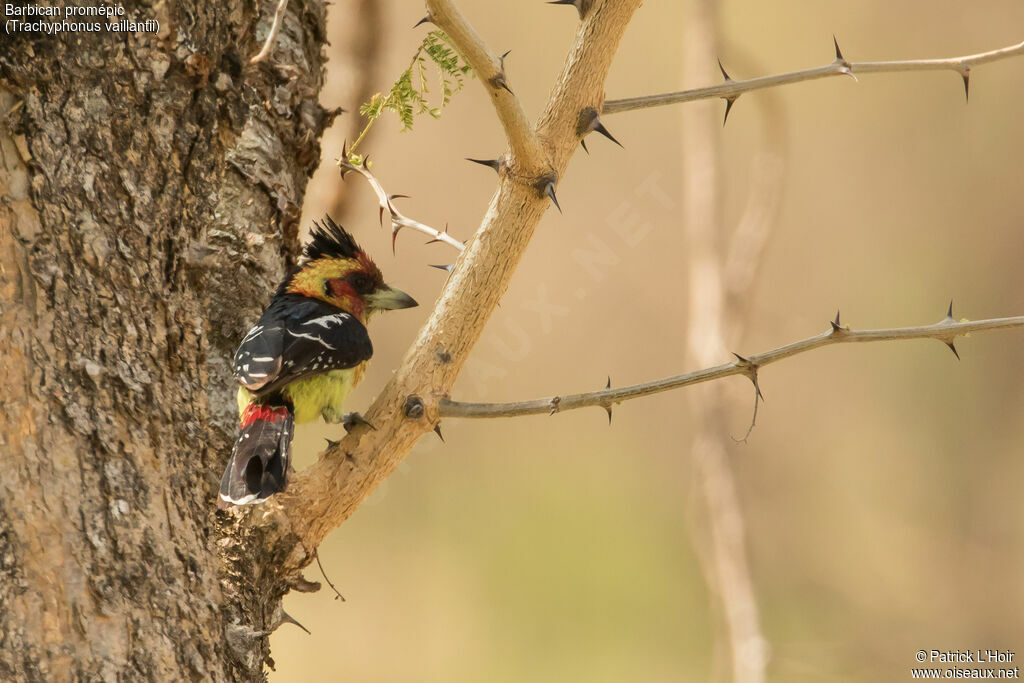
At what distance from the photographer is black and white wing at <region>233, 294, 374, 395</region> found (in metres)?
2.73

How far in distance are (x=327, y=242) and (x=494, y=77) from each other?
1767mm

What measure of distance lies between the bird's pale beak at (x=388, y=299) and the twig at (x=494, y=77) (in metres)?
1.70

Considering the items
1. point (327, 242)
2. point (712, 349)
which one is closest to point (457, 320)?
point (327, 242)

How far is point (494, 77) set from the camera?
2039 mm

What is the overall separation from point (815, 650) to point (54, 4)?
4936 millimetres

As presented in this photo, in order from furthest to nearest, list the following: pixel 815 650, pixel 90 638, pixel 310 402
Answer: pixel 815 650, pixel 310 402, pixel 90 638

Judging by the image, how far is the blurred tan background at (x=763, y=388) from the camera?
7.22 metres

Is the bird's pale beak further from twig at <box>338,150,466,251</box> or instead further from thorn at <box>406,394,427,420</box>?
thorn at <box>406,394,427,420</box>

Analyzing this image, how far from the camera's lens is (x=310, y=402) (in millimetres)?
3344

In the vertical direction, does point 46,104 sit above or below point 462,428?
below

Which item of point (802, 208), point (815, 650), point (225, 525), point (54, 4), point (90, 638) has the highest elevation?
point (802, 208)

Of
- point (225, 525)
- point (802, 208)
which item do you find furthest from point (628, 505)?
point (225, 525)

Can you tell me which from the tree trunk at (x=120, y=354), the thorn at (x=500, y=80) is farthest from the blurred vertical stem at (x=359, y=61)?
the thorn at (x=500, y=80)

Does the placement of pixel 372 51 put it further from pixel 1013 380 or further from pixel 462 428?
pixel 1013 380
